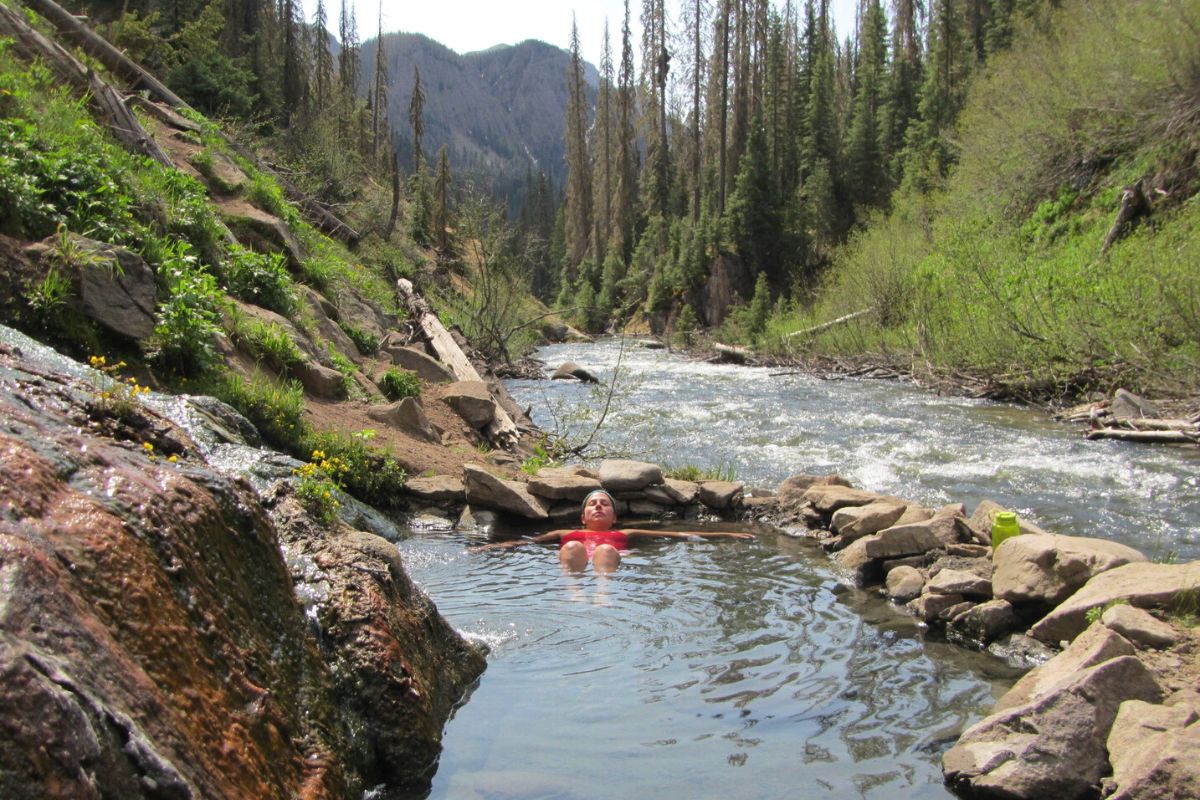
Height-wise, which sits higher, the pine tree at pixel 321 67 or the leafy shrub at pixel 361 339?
the pine tree at pixel 321 67

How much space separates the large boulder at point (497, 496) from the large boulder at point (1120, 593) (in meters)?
4.81

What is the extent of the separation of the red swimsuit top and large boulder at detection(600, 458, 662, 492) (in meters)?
1.11

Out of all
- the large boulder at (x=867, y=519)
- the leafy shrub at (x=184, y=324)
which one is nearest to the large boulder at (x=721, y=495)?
the large boulder at (x=867, y=519)

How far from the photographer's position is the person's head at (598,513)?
852 centimetres

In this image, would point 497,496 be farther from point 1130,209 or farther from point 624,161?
point 624,161

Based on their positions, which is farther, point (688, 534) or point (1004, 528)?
point (688, 534)

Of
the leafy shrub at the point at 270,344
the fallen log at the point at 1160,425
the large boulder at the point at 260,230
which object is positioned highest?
A: the large boulder at the point at 260,230

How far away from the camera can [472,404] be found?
1190 centimetres

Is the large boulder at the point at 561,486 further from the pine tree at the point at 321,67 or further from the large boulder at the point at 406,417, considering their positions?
the pine tree at the point at 321,67

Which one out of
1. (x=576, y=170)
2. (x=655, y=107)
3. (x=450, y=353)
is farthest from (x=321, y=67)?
(x=450, y=353)

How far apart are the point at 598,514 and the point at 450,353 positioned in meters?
7.06

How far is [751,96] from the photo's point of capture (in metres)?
47.0

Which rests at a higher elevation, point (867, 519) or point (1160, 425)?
point (1160, 425)

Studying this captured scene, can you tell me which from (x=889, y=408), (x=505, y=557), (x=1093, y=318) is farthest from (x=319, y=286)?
(x=1093, y=318)
